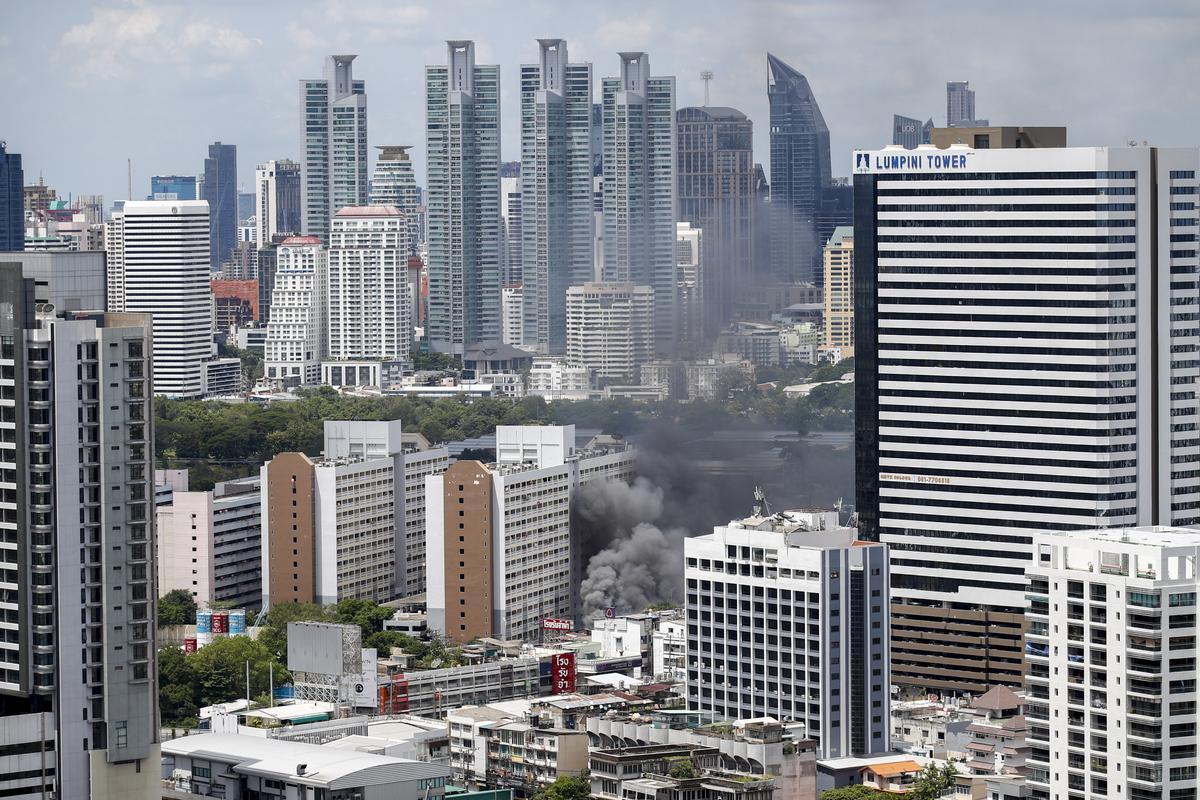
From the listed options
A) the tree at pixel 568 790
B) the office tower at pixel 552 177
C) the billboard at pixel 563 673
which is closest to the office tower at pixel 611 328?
the office tower at pixel 552 177

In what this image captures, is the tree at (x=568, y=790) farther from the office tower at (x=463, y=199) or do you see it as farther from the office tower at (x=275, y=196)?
the office tower at (x=275, y=196)

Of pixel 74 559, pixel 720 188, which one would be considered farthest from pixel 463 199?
pixel 74 559

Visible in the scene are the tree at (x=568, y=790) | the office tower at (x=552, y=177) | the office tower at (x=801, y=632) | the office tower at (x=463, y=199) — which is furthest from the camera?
the office tower at (x=463, y=199)

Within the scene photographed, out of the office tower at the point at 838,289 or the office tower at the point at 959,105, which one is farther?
the office tower at the point at 838,289

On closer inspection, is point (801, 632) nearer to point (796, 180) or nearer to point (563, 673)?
point (563, 673)

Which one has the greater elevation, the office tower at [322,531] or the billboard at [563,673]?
the office tower at [322,531]

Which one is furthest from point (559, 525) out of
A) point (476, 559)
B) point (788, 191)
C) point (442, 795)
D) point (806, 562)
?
point (788, 191)

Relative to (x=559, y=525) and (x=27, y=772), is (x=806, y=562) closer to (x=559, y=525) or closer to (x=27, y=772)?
(x=27, y=772)
